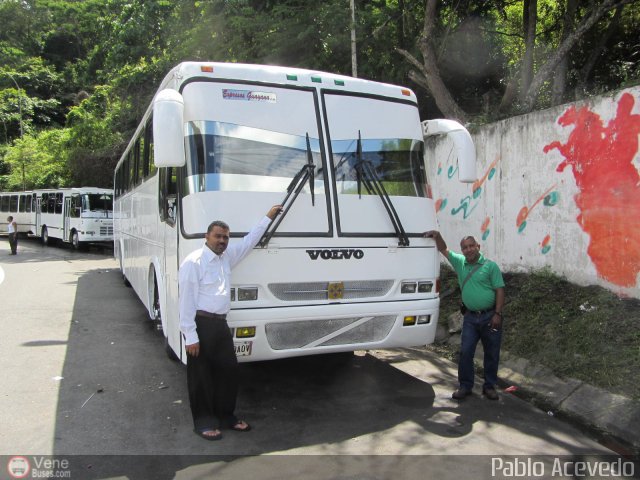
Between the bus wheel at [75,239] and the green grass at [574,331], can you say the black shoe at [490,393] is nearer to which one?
the green grass at [574,331]

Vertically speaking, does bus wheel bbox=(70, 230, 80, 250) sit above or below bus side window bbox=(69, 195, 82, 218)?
below

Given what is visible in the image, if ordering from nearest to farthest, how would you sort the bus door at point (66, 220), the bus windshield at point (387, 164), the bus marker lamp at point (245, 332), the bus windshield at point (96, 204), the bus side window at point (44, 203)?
1. the bus marker lamp at point (245, 332)
2. the bus windshield at point (387, 164)
3. the bus windshield at point (96, 204)
4. the bus door at point (66, 220)
5. the bus side window at point (44, 203)

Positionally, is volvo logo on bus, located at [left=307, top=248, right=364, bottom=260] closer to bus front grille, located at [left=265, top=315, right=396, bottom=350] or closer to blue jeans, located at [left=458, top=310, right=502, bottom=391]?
bus front grille, located at [left=265, top=315, right=396, bottom=350]

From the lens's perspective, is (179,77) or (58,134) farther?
(58,134)

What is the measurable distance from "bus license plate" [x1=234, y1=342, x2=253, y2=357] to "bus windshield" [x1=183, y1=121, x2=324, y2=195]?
132 centimetres

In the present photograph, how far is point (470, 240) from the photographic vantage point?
17.0ft

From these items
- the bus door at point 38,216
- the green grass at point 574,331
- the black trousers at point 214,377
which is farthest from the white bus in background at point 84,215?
the black trousers at point 214,377

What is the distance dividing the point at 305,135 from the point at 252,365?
2789 mm

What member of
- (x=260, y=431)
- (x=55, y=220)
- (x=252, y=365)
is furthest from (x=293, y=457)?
(x=55, y=220)

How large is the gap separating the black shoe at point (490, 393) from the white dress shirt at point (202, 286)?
2692mm

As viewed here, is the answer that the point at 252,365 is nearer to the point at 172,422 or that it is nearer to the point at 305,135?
the point at 172,422

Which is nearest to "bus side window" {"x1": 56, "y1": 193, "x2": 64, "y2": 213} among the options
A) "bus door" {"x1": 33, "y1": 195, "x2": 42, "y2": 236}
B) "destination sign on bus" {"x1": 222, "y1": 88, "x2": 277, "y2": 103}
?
"bus door" {"x1": 33, "y1": 195, "x2": 42, "y2": 236}

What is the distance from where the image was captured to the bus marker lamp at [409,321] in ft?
16.7

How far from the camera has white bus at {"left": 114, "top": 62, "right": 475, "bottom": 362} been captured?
4.56 metres
